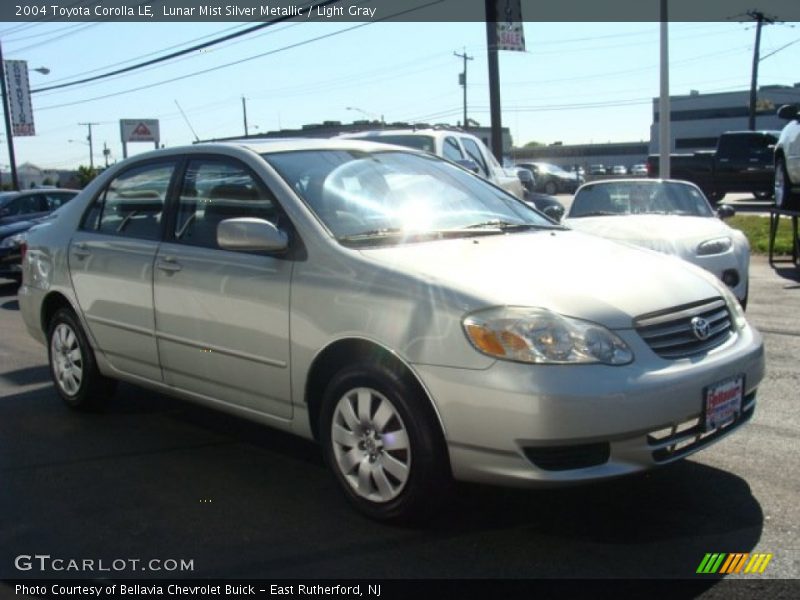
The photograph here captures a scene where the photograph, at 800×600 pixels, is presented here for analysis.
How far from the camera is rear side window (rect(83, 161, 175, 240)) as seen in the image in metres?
4.88

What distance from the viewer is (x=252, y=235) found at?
12.7 feet

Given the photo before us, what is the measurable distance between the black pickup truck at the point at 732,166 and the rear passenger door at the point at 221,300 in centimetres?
1971

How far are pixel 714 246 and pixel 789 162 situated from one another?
452 cm

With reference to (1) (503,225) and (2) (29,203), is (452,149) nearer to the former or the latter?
(1) (503,225)

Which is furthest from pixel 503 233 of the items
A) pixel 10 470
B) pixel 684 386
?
pixel 10 470

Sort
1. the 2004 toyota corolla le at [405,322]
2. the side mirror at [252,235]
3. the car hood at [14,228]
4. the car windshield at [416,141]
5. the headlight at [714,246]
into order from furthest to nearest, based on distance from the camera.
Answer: the car hood at [14,228]
the car windshield at [416,141]
the headlight at [714,246]
the side mirror at [252,235]
the 2004 toyota corolla le at [405,322]

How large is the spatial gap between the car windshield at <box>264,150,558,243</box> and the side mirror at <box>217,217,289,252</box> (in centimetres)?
24

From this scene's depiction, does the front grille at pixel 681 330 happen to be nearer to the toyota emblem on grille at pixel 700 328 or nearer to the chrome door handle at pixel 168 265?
the toyota emblem on grille at pixel 700 328

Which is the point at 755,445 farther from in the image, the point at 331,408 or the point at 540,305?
the point at 331,408

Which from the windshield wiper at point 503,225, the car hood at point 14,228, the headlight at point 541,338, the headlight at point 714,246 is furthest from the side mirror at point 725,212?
the car hood at point 14,228

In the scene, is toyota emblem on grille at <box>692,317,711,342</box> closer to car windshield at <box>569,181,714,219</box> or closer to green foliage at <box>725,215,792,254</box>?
car windshield at <box>569,181,714,219</box>

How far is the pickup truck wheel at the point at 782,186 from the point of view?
448 inches

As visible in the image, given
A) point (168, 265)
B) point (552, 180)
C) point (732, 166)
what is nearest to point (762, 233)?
point (732, 166)

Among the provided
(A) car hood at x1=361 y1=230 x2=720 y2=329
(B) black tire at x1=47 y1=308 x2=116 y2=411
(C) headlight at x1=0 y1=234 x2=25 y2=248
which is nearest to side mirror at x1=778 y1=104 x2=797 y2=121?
(A) car hood at x1=361 y1=230 x2=720 y2=329
